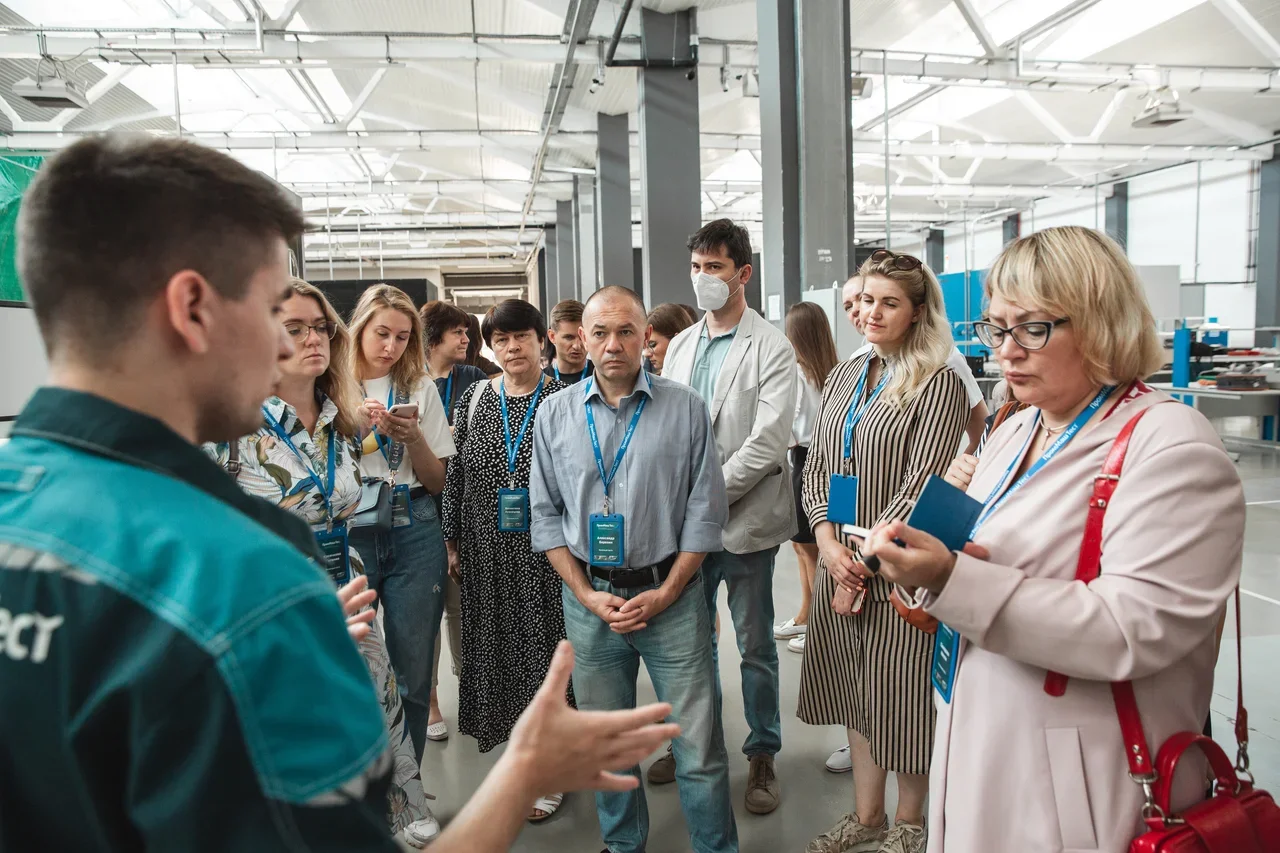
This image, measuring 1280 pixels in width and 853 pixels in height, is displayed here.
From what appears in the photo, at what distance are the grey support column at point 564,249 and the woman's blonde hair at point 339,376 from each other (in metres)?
14.2

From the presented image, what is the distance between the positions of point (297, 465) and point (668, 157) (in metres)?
6.11

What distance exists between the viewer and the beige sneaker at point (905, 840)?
2232mm

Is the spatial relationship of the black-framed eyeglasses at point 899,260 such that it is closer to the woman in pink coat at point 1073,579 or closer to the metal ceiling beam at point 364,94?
the woman in pink coat at point 1073,579

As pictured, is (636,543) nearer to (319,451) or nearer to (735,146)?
(319,451)

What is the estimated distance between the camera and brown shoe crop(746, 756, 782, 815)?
2.64m

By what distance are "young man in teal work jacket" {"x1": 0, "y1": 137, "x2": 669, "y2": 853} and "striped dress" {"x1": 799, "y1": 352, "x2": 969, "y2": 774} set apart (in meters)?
1.79

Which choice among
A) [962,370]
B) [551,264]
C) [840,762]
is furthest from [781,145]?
[551,264]

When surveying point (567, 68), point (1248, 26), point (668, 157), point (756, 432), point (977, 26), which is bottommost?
point (756, 432)

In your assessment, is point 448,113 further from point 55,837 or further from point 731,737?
point 55,837

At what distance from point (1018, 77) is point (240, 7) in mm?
7420

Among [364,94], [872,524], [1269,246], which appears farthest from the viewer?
[1269,246]

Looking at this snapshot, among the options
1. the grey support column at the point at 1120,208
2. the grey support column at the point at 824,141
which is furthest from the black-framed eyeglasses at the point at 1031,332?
the grey support column at the point at 1120,208

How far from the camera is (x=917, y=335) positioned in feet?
7.59

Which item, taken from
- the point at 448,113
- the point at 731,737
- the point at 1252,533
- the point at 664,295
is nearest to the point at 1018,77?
the point at 664,295
